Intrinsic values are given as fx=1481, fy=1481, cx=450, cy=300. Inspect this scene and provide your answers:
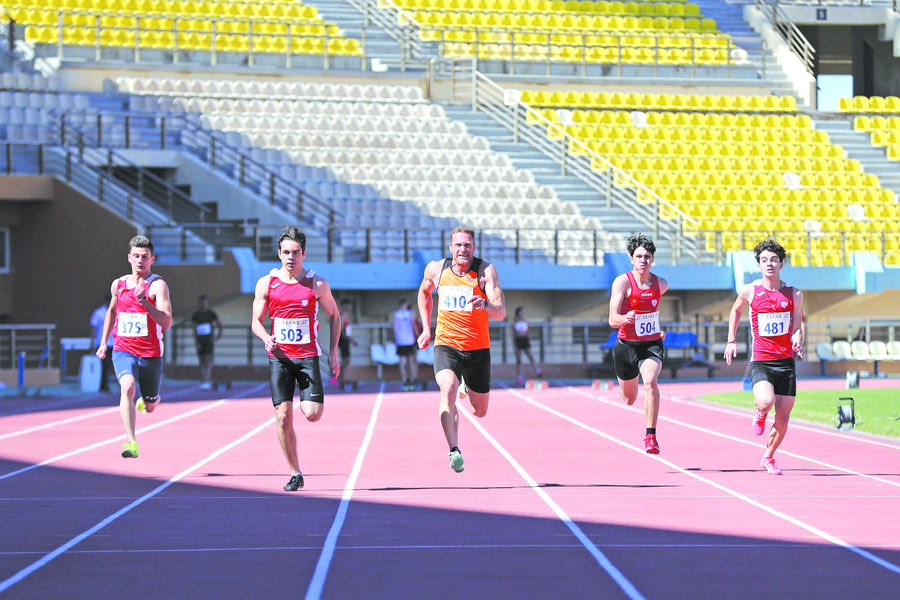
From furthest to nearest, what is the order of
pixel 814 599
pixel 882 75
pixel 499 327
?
pixel 882 75 → pixel 499 327 → pixel 814 599

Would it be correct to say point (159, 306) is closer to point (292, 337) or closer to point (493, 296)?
point (292, 337)

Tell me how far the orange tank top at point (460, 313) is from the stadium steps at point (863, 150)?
1191 inches

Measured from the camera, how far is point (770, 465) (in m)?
12.1

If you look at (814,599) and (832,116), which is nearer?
(814,599)

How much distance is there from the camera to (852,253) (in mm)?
33594

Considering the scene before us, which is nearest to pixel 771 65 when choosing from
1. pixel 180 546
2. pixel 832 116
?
pixel 832 116

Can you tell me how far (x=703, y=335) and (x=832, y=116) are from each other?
12.8m

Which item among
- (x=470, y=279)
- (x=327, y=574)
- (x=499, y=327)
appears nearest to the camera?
(x=327, y=574)

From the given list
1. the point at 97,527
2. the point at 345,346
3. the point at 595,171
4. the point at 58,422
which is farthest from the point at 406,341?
the point at 97,527

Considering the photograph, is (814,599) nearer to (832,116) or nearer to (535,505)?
(535,505)

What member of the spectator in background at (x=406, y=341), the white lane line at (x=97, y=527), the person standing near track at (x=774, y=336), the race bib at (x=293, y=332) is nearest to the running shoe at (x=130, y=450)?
the white lane line at (x=97, y=527)

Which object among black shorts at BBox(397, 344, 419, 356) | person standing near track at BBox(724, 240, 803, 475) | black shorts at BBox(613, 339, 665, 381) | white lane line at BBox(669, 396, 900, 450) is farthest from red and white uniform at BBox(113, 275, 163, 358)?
black shorts at BBox(397, 344, 419, 356)

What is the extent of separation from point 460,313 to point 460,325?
3.7 inches

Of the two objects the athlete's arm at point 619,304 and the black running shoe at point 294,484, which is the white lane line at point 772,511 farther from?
the black running shoe at point 294,484
